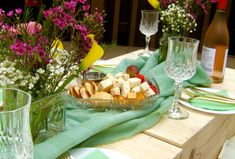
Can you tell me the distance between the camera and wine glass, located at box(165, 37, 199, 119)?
38.3 inches

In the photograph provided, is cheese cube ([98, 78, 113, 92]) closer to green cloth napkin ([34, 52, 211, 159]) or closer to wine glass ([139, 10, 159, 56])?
green cloth napkin ([34, 52, 211, 159])

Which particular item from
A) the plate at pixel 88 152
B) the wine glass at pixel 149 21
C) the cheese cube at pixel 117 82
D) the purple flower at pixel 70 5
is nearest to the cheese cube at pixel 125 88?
the cheese cube at pixel 117 82

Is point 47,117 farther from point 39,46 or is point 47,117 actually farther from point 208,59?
point 208,59

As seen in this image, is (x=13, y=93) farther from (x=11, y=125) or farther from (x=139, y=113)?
(x=139, y=113)

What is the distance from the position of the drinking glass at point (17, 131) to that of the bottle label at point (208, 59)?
88 centimetres

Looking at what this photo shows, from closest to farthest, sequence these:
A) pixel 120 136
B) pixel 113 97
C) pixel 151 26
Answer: pixel 120 136 → pixel 113 97 → pixel 151 26

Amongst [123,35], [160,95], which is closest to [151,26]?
[160,95]

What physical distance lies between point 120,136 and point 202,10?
0.75 metres

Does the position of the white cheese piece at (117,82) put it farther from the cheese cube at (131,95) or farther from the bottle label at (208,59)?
the bottle label at (208,59)

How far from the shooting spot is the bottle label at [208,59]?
131 centimetres

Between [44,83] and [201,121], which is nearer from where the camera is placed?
[44,83]

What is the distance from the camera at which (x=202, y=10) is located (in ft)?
4.52

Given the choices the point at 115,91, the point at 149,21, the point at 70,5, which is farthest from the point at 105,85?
the point at 149,21

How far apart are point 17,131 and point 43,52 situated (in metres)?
0.17
